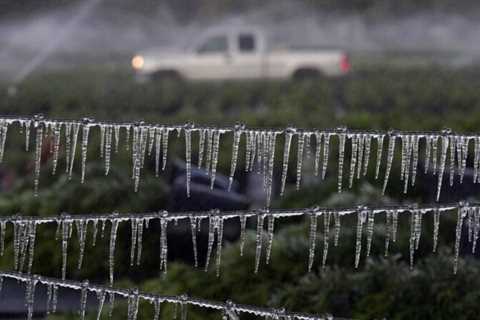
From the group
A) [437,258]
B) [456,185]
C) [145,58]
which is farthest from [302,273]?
[145,58]

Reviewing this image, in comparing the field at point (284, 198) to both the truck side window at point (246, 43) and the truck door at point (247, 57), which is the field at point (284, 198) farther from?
the truck side window at point (246, 43)

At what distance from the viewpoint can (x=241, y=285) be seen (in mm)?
5488

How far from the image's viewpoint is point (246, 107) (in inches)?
543

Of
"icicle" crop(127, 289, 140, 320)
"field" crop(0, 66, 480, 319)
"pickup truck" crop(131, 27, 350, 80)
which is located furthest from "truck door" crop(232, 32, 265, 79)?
"icicle" crop(127, 289, 140, 320)

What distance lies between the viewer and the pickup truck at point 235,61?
57.1 feet

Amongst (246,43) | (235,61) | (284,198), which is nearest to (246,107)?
(235,61)

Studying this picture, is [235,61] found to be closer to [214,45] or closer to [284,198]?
[214,45]

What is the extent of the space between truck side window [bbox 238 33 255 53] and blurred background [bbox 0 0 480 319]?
2cm

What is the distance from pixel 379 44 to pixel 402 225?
2230 cm

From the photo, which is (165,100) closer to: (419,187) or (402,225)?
(419,187)

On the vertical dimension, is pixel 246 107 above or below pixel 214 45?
below

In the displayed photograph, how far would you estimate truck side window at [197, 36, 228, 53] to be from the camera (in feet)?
58.4

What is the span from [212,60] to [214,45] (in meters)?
0.47

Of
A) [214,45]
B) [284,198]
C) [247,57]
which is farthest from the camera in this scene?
[247,57]
